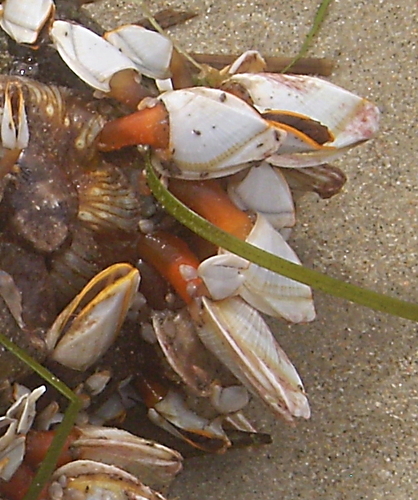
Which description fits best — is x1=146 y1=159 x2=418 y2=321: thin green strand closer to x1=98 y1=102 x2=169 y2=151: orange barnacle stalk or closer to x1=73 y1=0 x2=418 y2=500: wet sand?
x1=98 y1=102 x2=169 y2=151: orange barnacle stalk

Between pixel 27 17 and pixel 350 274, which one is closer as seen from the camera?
pixel 27 17

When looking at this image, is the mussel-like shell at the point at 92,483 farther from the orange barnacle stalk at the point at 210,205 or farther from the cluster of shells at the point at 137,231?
the orange barnacle stalk at the point at 210,205

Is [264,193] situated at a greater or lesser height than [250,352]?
greater

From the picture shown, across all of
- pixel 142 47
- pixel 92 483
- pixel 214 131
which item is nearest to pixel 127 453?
pixel 92 483

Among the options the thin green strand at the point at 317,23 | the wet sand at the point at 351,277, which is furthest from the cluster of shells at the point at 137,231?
the thin green strand at the point at 317,23

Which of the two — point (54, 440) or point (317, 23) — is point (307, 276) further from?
point (317, 23)

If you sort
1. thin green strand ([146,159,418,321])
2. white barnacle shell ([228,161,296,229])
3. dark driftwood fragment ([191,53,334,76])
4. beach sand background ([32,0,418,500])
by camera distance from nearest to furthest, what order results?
1. thin green strand ([146,159,418,321])
2. white barnacle shell ([228,161,296,229])
3. beach sand background ([32,0,418,500])
4. dark driftwood fragment ([191,53,334,76])

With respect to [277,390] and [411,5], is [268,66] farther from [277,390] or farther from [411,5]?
[277,390]

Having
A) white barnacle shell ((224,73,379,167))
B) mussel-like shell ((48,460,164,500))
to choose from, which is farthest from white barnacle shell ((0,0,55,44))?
mussel-like shell ((48,460,164,500))
